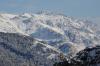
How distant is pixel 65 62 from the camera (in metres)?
86.1

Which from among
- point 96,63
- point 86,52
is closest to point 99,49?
point 86,52

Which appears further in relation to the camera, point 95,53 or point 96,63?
point 95,53

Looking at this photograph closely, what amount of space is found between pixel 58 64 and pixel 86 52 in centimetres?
954

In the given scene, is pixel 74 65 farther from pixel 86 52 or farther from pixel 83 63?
pixel 86 52

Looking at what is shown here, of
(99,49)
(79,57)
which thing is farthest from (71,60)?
(99,49)

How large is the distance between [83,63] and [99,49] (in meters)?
10.3

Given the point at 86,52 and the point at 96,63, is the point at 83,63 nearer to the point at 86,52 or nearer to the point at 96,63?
the point at 96,63

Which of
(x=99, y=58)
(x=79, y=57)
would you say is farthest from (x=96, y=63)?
(x=79, y=57)

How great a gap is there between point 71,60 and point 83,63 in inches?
179

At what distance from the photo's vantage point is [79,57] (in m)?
90.8

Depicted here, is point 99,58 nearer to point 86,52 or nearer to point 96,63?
point 96,63

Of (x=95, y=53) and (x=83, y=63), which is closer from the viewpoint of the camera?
(x=83, y=63)

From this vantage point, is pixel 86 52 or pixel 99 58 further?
pixel 86 52

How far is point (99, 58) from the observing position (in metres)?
85.4
